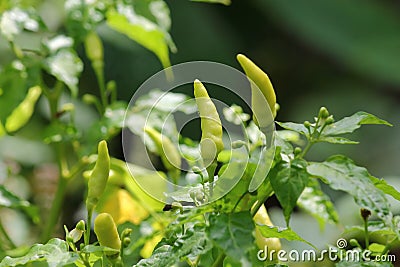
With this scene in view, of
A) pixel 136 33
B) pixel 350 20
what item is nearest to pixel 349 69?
pixel 350 20

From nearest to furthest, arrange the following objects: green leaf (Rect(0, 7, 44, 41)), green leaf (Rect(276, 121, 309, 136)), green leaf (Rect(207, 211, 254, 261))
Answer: green leaf (Rect(207, 211, 254, 261)), green leaf (Rect(276, 121, 309, 136)), green leaf (Rect(0, 7, 44, 41))

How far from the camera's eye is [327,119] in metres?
0.64

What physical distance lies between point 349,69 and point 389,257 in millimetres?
2090

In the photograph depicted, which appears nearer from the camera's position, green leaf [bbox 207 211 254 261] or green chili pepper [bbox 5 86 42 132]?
green leaf [bbox 207 211 254 261]

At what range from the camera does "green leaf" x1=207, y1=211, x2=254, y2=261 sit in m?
0.55

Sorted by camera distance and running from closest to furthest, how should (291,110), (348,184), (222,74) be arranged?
(348,184) → (222,74) → (291,110)

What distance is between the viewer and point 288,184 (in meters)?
0.60

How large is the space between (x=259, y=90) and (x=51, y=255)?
209mm

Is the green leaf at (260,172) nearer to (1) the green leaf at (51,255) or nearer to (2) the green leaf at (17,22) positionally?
(1) the green leaf at (51,255)

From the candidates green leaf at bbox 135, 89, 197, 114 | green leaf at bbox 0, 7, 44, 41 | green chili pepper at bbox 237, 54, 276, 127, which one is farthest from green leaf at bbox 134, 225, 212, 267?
green leaf at bbox 0, 7, 44, 41

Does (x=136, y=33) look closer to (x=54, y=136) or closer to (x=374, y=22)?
(x=54, y=136)

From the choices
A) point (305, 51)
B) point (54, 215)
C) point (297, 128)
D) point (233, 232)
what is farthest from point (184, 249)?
point (305, 51)

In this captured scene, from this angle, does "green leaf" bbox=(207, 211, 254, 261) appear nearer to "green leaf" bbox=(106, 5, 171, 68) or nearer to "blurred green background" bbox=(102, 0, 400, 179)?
"green leaf" bbox=(106, 5, 171, 68)

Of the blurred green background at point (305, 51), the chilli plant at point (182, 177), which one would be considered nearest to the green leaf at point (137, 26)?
the chilli plant at point (182, 177)
